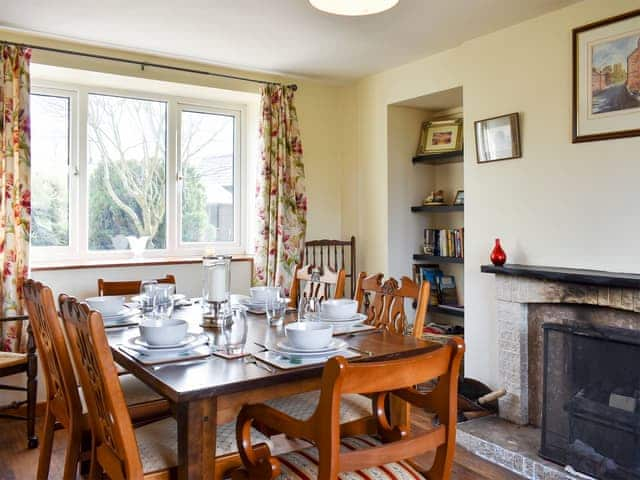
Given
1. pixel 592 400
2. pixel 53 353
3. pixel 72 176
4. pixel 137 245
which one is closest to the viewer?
pixel 53 353

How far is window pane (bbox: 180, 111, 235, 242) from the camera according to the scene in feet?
13.9

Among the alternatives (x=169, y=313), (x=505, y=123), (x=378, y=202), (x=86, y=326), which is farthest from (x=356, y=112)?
(x=86, y=326)

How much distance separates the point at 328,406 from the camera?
1200 mm

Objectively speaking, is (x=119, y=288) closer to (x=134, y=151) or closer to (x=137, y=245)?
(x=137, y=245)

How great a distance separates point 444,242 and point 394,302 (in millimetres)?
1845

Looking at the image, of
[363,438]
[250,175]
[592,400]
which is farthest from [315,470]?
[250,175]

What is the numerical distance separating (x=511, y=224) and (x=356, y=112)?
181 cm

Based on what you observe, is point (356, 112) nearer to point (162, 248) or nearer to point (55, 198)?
point (162, 248)

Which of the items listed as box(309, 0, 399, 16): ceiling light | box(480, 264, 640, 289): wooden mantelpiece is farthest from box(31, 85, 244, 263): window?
box(480, 264, 640, 289): wooden mantelpiece

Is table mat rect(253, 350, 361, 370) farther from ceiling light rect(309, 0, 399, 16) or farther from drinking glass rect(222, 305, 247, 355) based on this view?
ceiling light rect(309, 0, 399, 16)

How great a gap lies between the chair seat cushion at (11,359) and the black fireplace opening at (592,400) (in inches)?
105

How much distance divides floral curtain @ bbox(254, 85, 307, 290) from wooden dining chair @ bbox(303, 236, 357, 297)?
9.8 inches

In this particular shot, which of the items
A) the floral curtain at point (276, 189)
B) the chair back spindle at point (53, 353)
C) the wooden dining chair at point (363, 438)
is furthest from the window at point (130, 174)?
the wooden dining chair at point (363, 438)

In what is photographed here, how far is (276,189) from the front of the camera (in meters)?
4.16
